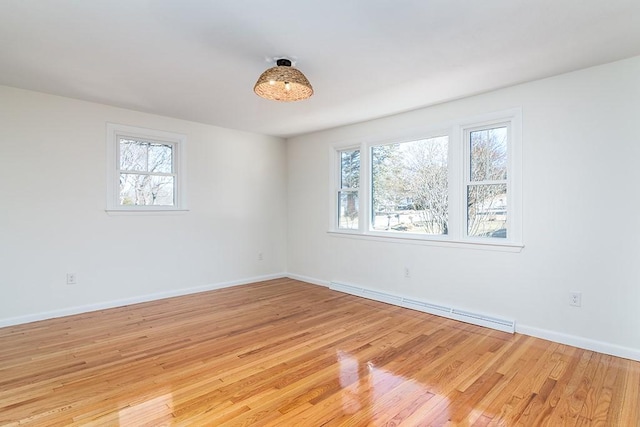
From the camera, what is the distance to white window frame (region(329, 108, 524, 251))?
3.29m

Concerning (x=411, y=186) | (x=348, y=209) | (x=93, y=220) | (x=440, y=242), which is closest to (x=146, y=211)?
(x=93, y=220)

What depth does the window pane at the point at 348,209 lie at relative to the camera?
4980 millimetres

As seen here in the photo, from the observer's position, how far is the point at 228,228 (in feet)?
17.0

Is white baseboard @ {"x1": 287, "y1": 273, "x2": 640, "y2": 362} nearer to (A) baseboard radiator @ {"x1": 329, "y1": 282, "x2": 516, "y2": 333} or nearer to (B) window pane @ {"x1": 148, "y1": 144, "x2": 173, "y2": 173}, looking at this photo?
(A) baseboard radiator @ {"x1": 329, "y1": 282, "x2": 516, "y2": 333}

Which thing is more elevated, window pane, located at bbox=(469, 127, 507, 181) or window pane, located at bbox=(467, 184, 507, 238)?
window pane, located at bbox=(469, 127, 507, 181)

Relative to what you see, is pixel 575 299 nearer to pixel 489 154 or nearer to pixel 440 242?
pixel 440 242

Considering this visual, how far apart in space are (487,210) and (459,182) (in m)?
0.42

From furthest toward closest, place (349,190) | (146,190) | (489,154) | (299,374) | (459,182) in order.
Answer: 1. (349,190)
2. (146,190)
3. (459,182)
4. (489,154)
5. (299,374)

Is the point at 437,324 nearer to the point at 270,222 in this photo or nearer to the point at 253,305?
the point at 253,305

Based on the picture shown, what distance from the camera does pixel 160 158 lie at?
458 cm

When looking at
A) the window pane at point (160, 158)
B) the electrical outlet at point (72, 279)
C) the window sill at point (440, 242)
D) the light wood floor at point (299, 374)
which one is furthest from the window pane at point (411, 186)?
the electrical outlet at point (72, 279)

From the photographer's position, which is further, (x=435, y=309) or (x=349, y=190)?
(x=349, y=190)

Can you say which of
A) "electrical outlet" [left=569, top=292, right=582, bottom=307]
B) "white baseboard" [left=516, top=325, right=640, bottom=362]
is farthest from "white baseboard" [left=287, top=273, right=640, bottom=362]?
"electrical outlet" [left=569, top=292, right=582, bottom=307]

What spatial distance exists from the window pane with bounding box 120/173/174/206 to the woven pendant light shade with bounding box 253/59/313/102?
2562 mm
